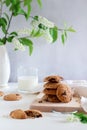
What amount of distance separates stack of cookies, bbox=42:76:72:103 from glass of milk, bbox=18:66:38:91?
318mm

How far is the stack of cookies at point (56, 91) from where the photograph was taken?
0.95 m

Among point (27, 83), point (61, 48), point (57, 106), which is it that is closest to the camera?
point (57, 106)

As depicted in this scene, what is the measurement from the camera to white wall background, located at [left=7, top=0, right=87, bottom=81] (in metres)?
1.60

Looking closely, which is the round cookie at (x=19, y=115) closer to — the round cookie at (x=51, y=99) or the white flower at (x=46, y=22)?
the round cookie at (x=51, y=99)

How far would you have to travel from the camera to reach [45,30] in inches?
53.9

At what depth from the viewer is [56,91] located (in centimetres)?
96

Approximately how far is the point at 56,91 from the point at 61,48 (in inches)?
27.0

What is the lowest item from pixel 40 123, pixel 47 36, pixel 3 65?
pixel 40 123

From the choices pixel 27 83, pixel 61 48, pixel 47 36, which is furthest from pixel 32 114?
pixel 61 48

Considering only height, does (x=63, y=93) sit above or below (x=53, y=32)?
below

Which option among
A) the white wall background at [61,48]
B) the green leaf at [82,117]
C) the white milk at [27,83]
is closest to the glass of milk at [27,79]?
the white milk at [27,83]

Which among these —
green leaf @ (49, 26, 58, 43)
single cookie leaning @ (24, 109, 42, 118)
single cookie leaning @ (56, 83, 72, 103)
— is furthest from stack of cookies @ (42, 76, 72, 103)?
green leaf @ (49, 26, 58, 43)

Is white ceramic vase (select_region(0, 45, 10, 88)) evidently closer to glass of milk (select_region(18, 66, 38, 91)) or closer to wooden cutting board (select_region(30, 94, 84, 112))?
glass of milk (select_region(18, 66, 38, 91))

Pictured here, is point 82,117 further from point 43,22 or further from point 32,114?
point 43,22
